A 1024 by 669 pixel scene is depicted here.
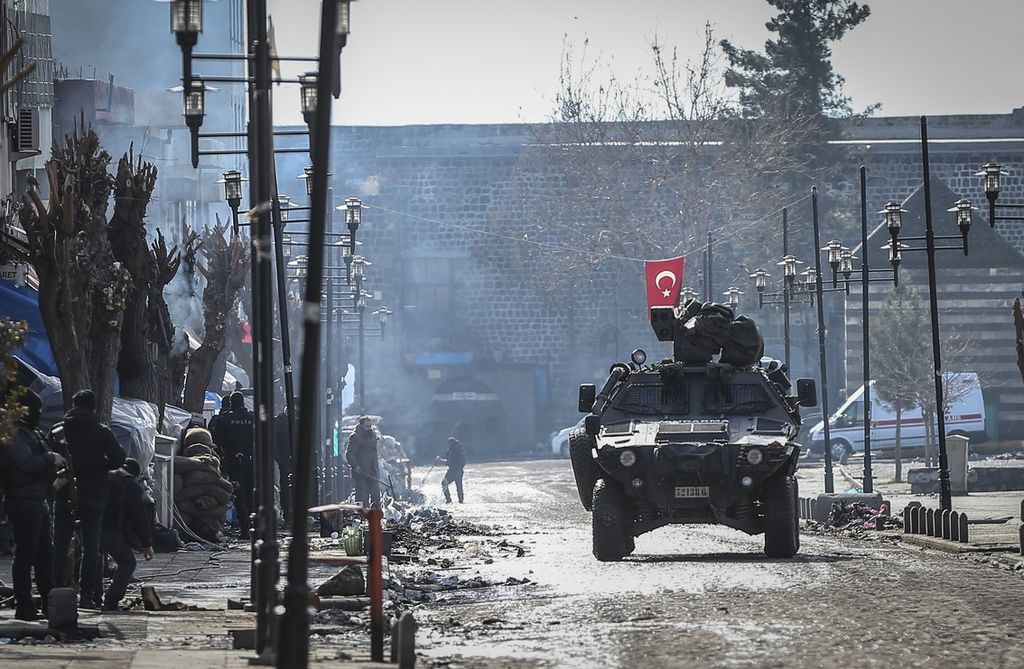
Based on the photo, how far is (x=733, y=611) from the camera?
45.5 ft

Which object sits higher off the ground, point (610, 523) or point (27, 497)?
point (27, 497)

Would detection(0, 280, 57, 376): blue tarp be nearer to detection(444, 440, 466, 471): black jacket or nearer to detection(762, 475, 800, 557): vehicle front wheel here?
detection(762, 475, 800, 557): vehicle front wheel

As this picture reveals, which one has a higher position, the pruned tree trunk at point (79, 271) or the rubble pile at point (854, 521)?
the pruned tree trunk at point (79, 271)

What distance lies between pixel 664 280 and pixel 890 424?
35.2ft

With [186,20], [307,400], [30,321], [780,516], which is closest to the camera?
[307,400]

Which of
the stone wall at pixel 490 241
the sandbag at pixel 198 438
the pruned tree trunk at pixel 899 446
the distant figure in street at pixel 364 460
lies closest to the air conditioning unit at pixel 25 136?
the sandbag at pixel 198 438

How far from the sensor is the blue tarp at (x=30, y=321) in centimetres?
2317

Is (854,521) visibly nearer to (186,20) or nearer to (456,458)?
(186,20)

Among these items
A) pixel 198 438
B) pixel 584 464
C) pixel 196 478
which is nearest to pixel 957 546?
pixel 584 464

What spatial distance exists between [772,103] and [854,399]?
17160mm

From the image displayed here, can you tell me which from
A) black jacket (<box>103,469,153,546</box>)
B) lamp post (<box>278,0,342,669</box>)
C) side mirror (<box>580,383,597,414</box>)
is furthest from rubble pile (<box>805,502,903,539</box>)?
lamp post (<box>278,0,342,669</box>)

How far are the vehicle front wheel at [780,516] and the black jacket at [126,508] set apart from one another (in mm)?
7076

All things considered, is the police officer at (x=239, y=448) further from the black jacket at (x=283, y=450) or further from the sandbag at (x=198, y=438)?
the black jacket at (x=283, y=450)

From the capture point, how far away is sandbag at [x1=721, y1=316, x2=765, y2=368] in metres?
22.2
